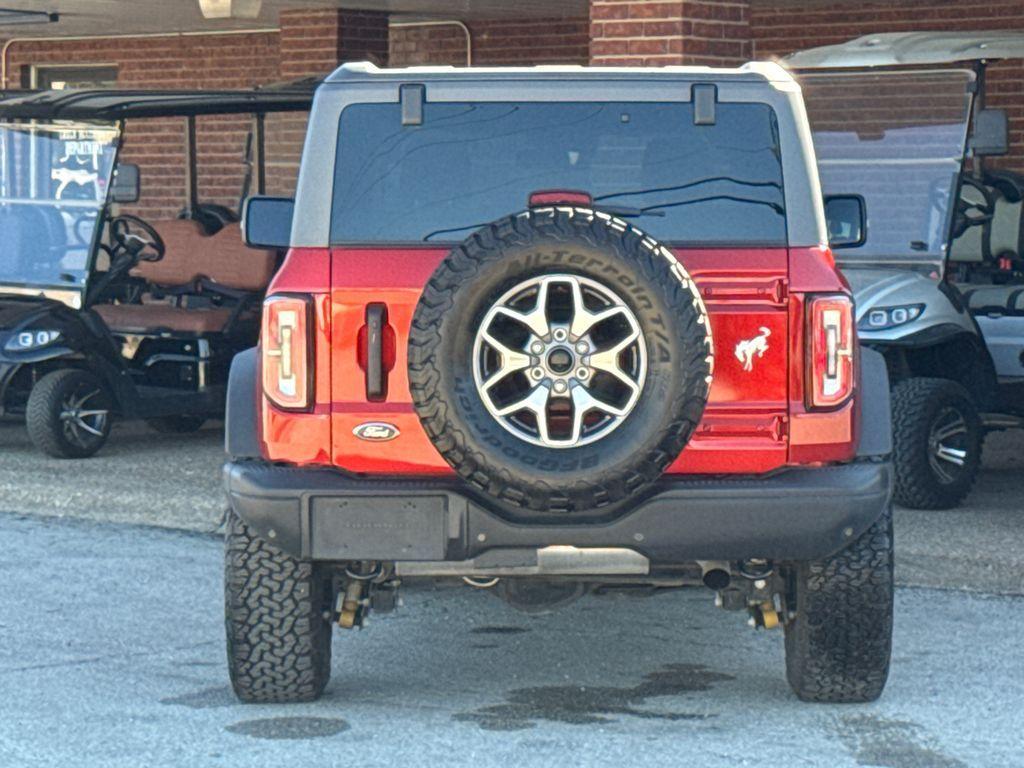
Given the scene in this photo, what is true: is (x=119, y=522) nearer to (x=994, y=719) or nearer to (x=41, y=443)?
(x=41, y=443)

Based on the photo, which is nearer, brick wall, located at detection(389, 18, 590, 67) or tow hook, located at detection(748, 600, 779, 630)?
tow hook, located at detection(748, 600, 779, 630)

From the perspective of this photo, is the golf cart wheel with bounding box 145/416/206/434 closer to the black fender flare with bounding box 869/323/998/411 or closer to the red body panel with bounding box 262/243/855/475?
the black fender flare with bounding box 869/323/998/411

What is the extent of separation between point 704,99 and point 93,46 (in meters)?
18.2

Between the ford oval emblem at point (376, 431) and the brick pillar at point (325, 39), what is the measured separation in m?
12.7

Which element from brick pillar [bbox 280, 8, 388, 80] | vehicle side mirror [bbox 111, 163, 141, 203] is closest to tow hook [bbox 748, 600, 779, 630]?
vehicle side mirror [bbox 111, 163, 141, 203]

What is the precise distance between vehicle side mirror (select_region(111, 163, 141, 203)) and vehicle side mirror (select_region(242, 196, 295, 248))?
532 centimetres

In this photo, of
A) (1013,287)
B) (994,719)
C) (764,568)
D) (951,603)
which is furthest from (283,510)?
(1013,287)

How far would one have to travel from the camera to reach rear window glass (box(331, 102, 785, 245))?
228 inches

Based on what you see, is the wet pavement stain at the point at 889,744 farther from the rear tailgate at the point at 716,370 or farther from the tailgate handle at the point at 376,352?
the tailgate handle at the point at 376,352

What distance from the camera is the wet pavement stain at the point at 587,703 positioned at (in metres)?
5.84

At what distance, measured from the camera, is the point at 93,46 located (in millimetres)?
23031

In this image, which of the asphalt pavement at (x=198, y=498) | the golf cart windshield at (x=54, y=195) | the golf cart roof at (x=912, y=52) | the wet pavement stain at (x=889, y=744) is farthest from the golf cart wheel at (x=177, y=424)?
the wet pavement stain at (x=889, y=744)

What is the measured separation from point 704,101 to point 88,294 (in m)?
6.60

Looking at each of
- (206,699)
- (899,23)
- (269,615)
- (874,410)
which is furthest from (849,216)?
(899,23)
